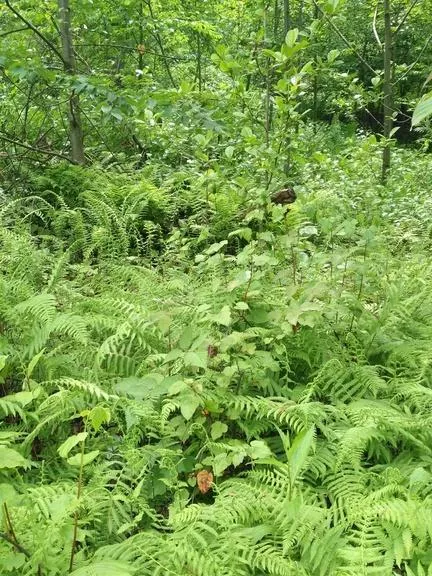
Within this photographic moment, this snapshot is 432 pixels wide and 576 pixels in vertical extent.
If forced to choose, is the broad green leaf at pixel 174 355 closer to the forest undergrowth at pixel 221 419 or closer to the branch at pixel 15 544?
the forest undergrowth at pixel 221 419

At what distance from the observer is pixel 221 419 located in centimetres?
228

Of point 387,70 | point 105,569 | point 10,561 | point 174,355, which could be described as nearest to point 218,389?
point 174,355

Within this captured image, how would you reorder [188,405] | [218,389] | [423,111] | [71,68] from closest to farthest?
1. [423,111]
2. [188,405]
3. [218,389]
4. [71,68]

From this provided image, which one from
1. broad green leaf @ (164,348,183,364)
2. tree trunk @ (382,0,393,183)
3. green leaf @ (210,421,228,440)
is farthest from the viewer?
tree trunk @ (382,0,393,183)

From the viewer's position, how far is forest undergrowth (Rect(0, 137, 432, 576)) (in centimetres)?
164

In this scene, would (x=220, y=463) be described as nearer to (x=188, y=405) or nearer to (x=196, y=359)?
(x=188, y=405)

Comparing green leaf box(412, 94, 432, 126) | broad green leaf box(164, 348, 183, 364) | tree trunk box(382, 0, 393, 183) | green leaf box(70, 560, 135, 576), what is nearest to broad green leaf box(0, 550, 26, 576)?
green leaf box(70, 560, 135, 576)

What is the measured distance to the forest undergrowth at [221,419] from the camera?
5.37ft

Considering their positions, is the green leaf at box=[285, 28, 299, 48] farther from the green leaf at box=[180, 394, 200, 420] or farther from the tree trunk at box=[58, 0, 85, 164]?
the tree trunk at box=[58, 0, 85, 164]

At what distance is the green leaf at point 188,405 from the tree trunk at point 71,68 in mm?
4123

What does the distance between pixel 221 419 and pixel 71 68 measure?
459cm

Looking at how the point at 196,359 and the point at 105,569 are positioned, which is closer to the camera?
the point at 105,569

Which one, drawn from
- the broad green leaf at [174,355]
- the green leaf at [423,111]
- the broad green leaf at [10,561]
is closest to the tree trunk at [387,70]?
the broad green leaf at [174,355]

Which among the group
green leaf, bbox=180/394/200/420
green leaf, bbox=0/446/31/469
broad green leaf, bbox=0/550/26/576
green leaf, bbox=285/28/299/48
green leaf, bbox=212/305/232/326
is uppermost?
green leaf, bbox=285/28/299/48
